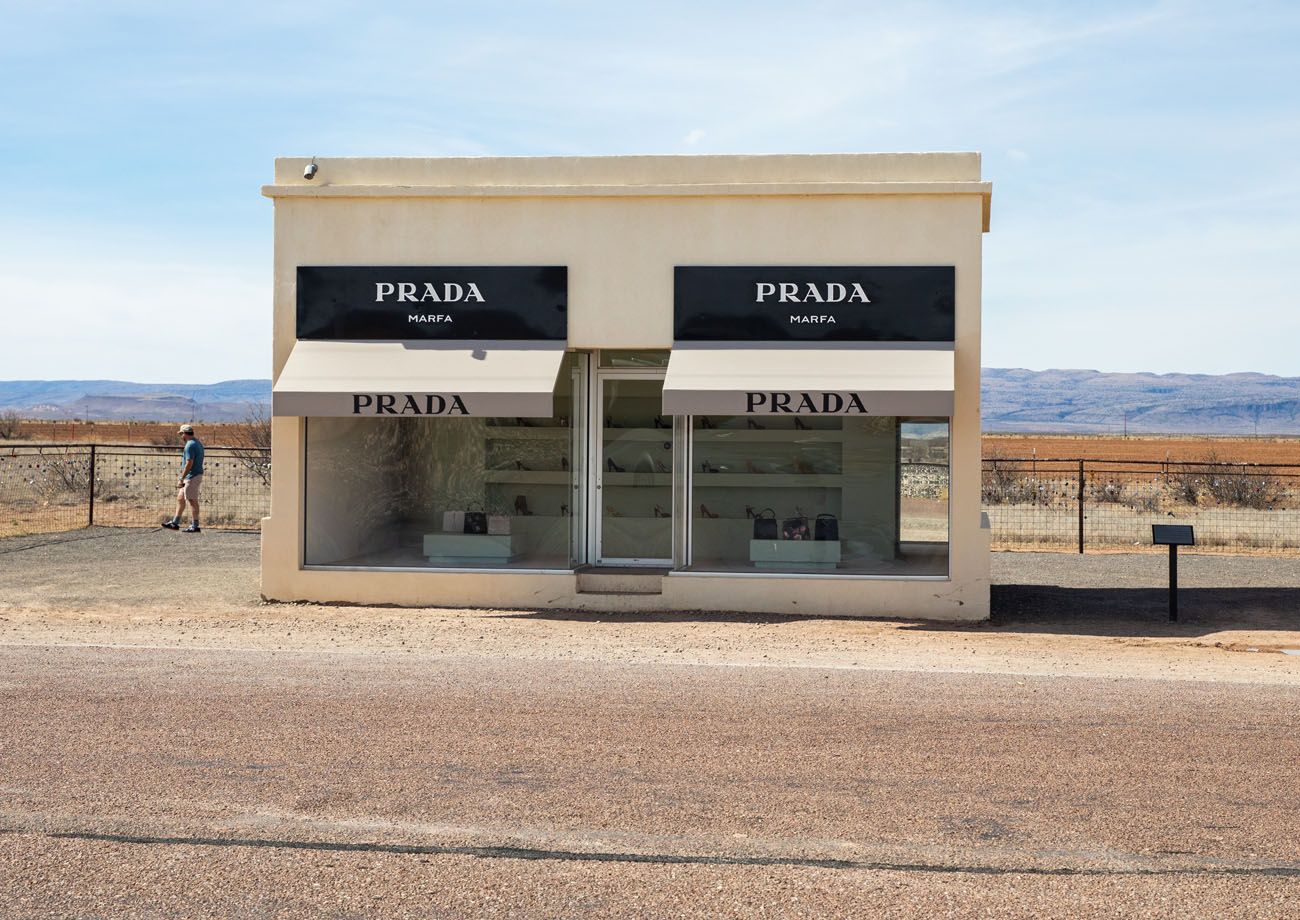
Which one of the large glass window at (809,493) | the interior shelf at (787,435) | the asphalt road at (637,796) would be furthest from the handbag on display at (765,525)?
the asphalt road at (637,796)

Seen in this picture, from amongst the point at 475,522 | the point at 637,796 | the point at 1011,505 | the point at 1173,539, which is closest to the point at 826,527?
the point at 1173,539

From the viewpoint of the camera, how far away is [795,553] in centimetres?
1475

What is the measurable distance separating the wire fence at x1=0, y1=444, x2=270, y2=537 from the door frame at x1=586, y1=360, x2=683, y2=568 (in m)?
10.4

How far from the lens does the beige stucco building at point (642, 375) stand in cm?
1420

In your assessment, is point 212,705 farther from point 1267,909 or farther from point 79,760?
point 1267,909

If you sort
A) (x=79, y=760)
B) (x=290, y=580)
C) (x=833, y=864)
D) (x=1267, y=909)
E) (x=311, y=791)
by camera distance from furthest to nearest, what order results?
1. (x=290, y=580)
2. (x=79, y=760)
3. (x=311, y=791)
4. (x=833, y=864)
5. (x=1267, y=909)

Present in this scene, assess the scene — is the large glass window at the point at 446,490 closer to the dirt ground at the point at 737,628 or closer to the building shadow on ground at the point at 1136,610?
the dirt ground at the point at 737,628

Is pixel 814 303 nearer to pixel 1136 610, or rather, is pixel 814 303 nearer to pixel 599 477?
pixel 599 477

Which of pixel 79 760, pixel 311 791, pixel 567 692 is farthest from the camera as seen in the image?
pixel 567 692

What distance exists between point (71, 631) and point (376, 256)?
505 centimetres

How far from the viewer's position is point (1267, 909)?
507 centimetres

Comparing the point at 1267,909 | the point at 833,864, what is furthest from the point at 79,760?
the point at 1267,909

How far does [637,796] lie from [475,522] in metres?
9.16

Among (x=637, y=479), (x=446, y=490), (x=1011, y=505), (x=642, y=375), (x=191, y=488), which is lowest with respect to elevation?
(x=1011, y=505)
